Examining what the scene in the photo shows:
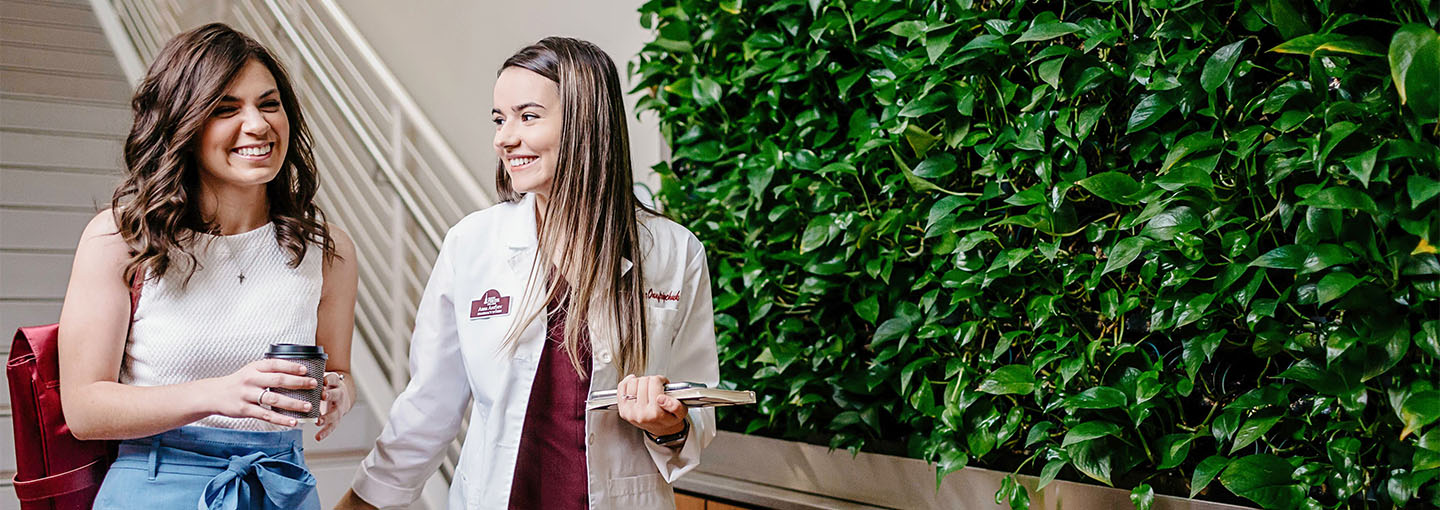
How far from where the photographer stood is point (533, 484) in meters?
1.24

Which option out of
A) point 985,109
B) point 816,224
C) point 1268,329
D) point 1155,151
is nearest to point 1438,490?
point 1268,329

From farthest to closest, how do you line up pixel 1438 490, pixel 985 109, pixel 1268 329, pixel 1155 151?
1. pixel 985 109
2. pixel 1155 151
3. pixel 1268 329
4. pixel 1438 490

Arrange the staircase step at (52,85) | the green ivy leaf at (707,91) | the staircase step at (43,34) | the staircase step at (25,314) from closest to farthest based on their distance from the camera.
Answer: the green ivy leaf at (707,91) → the staircase step at (25,314) → the staircase step at (52,85) → the staircase step at (43,34)

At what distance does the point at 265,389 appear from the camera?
101 cm

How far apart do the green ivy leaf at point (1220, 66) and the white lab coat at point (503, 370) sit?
72 centimetres

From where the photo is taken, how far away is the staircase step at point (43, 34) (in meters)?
2.51

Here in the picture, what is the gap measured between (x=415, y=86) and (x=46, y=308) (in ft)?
3.96

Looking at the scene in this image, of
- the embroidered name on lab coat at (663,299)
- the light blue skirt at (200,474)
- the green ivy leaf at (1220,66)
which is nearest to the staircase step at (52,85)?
the light blue skirt at (200,474)

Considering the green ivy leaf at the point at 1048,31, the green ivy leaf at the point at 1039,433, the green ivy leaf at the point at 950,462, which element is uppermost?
the green ivy leaf at the point at 1048,31

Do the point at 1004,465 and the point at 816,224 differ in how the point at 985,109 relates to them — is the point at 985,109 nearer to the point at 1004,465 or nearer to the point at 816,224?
the point at 816,224

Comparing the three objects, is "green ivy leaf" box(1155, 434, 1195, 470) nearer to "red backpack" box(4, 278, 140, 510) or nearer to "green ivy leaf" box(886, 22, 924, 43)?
"green ivy leaf" box(886, 22, 924, 43)

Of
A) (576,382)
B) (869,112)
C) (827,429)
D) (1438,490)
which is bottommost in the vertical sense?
(827,429)

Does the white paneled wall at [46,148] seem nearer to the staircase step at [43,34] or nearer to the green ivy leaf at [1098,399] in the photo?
the staircase step at [43,34]

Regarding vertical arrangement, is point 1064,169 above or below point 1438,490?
above
